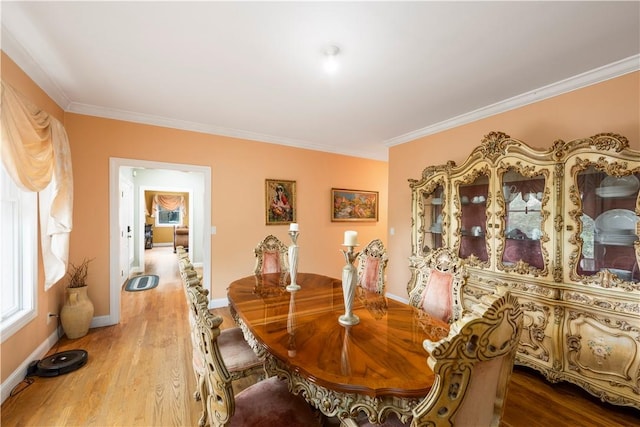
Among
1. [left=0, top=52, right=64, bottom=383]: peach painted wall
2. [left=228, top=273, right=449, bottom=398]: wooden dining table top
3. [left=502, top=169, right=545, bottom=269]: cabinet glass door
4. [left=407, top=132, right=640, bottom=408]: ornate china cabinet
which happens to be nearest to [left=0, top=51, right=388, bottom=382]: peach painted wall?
[left=0, top=52, right=64, bottom=383]: peach painted wall

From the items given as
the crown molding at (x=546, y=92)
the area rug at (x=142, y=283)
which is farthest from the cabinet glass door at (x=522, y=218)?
the area rug at (x=142, y=283)

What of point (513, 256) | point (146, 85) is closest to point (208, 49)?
point (146, 85)

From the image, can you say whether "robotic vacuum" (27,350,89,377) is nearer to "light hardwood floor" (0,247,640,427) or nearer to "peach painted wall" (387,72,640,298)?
"light hardwood floor" (0,247,640,427)

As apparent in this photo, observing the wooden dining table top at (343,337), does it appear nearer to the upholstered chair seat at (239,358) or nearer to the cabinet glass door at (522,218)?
the upholstered chair seat at (239,358)

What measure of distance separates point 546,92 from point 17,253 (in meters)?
4.94

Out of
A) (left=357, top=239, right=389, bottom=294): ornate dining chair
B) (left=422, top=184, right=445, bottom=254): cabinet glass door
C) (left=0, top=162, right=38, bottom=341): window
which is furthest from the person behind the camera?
(left=422, top=184, right=445, bottom=254): cabinet glass door

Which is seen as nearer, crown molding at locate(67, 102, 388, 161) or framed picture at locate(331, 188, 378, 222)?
crown molding at locate(67, 102, 388, 161)

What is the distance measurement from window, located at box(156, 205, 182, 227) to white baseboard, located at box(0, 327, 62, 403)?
929 cm

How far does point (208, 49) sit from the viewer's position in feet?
6.50

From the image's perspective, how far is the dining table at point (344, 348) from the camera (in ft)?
3.30

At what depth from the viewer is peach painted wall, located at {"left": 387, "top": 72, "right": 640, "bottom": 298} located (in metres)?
2.13

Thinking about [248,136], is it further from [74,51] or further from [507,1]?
[507,1]

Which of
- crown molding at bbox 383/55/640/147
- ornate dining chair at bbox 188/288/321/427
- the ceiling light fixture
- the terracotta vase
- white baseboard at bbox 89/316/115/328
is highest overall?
the ceiling light fixture

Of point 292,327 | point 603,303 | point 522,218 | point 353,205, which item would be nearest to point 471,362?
point 292,327
